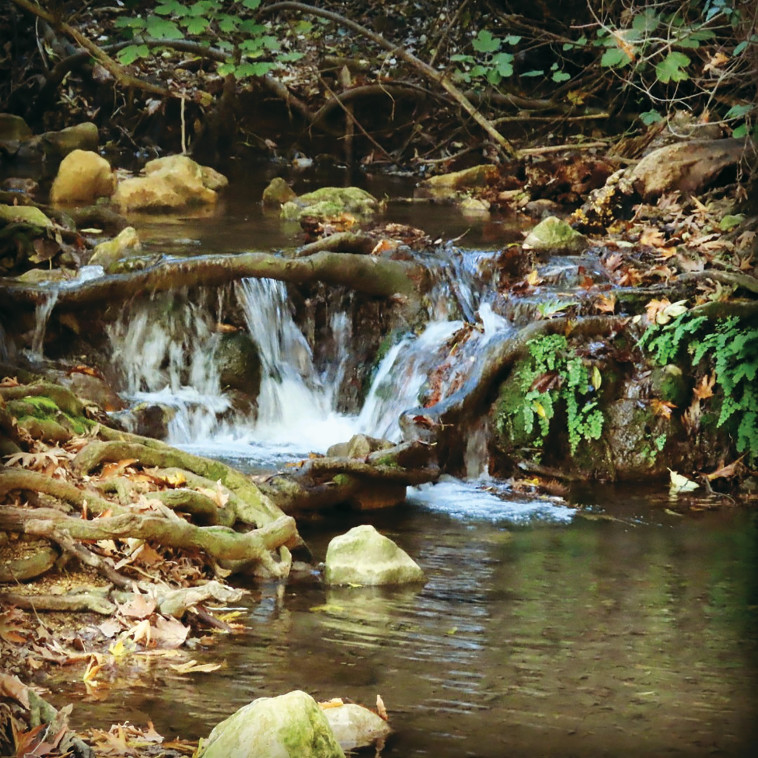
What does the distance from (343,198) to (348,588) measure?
926 centimetres

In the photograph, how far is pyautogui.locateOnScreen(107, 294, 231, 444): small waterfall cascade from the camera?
1002cm

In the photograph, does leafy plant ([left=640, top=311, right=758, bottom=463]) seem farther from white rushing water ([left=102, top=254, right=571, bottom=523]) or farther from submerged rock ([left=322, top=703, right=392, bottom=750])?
submerged rock ([left=322, top=703, right=392, bottom=750])

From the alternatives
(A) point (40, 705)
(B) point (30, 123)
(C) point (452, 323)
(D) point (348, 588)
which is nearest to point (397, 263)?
(C) point (452, 323)

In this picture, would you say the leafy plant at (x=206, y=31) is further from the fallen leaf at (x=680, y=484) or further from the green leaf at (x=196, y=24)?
the fallen leaf at (x=680, y=484)

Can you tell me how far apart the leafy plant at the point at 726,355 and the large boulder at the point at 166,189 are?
7.80 meters

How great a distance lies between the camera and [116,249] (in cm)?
1122

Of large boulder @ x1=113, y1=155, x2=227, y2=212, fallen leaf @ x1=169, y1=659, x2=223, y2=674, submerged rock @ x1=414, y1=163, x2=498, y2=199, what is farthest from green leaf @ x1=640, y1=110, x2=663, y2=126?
fallen leaf @ x1=169, y1=659, x2=223, y2=674

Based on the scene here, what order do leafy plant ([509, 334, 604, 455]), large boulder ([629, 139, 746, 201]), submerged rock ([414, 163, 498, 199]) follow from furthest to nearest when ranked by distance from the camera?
submerged rock ([414, 163, 498, 199]), large boulder ([629, 139, 746, 201]), leafy plant ([509, 334, 604, 455])

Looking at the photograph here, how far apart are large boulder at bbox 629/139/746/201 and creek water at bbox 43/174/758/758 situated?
3.89 m

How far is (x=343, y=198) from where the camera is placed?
14.5 meters

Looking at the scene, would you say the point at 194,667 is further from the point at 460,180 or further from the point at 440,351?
the point at 460,180

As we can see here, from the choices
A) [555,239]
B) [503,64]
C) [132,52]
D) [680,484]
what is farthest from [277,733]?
[503,64]

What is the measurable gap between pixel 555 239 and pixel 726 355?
3.40 metres

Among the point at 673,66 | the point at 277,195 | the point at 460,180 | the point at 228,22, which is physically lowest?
the point at 277,195
